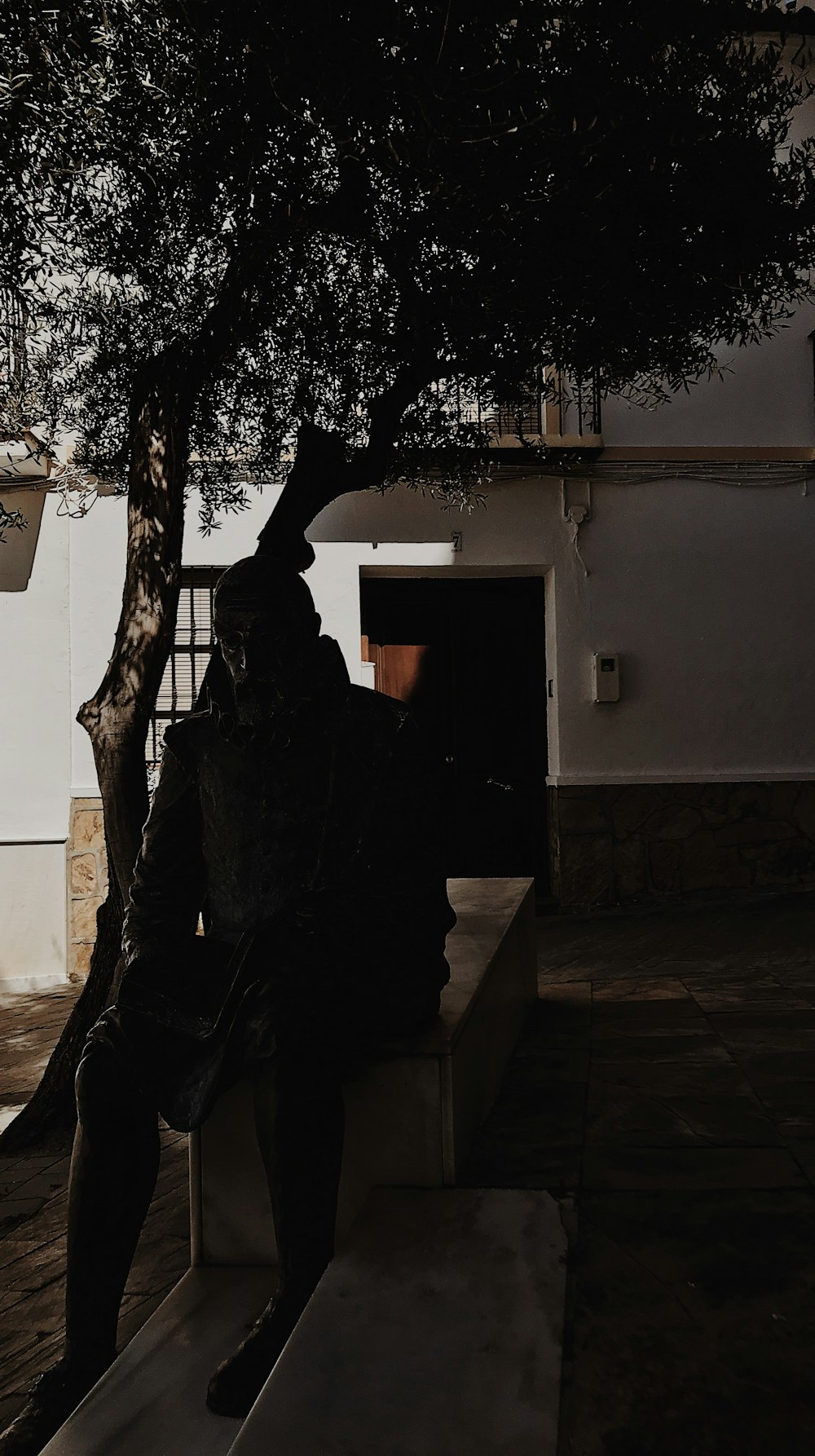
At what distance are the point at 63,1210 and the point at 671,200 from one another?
14.5ft

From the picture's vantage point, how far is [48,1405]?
1897mm

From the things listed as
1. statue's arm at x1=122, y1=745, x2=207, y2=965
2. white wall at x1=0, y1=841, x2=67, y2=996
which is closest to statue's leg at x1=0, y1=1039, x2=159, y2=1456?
statue's arm at x1=122, y1=745, x2=207, y2=965

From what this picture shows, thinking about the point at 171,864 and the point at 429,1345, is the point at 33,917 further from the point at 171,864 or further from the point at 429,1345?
the point at 429,1345

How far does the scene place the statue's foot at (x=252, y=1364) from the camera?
5.94 feet

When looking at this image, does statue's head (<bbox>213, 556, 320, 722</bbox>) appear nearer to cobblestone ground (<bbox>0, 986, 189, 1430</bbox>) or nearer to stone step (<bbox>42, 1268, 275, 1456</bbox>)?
stone step (<bbox>42, 1268, 275, 1456</bbox>)

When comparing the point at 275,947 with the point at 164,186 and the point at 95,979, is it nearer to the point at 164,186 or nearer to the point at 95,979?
the point at 95,979

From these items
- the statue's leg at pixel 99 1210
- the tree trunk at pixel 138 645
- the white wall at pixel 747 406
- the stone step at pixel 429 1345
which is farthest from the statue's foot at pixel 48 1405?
the white wall at pixel 747 406

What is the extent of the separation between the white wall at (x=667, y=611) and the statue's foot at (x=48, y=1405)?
7.07 m

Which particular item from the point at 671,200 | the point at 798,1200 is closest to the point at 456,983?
the point at 798,1200

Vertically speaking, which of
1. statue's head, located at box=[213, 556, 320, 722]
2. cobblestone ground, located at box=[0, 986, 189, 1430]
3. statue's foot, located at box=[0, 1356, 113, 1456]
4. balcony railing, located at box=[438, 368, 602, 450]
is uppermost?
balcony railing, located at box=[438, 368, 602, 450]

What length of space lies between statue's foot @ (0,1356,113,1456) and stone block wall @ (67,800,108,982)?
664cm

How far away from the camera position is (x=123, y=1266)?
2.05 metres

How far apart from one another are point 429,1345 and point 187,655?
7.63 meters

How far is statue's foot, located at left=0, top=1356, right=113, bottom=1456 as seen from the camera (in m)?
1.84
